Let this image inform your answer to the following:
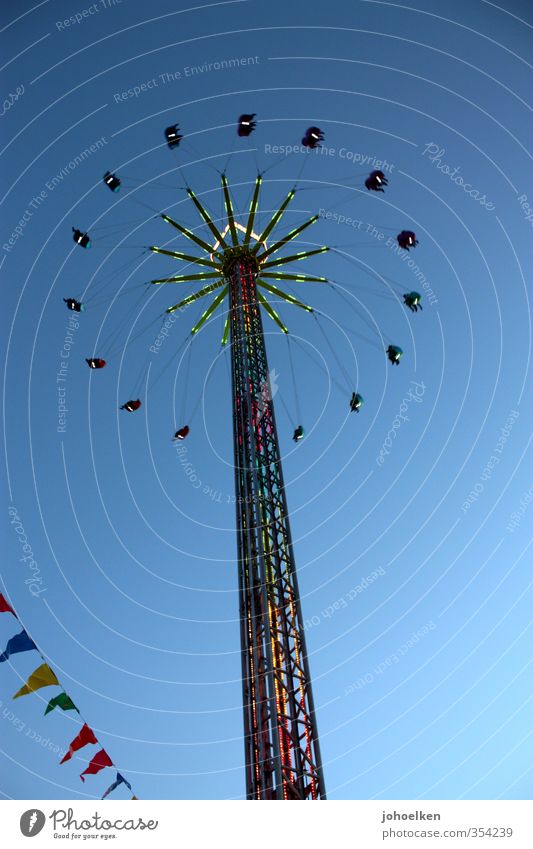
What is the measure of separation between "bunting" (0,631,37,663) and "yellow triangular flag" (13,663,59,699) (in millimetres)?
378

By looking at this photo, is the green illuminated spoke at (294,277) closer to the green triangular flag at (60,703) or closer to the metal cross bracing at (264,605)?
the metal cross bracing at (264,605)

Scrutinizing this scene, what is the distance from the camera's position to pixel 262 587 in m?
9.56

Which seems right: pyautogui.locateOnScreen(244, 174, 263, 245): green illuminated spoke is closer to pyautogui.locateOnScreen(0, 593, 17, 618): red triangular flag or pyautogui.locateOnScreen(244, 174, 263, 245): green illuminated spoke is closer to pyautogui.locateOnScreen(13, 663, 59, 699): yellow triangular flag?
pyautogui.locateOnScreen(0, 593, 17, 618): red triangular flag

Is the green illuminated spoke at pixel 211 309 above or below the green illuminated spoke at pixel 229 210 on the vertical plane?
below

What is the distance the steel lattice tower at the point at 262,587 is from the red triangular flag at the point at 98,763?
9.58 feet

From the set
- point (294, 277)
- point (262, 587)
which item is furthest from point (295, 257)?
point (262, 587)

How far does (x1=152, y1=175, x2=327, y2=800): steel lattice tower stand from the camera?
Answer: 8273 mm

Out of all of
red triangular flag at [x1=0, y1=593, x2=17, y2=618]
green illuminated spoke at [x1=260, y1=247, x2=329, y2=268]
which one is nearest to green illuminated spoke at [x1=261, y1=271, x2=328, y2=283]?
green illuminated spoke at [x1=260, y1=247, x2=329, y2=268]

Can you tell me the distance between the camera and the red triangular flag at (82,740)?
9.65 m

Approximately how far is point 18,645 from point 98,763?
2611 mm

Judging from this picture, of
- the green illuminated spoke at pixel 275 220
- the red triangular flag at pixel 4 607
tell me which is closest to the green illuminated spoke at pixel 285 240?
the green illuminated spoke at pixel 275 220
